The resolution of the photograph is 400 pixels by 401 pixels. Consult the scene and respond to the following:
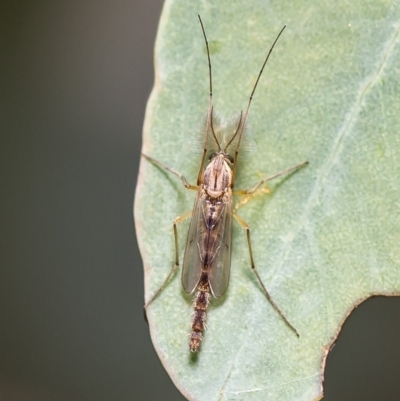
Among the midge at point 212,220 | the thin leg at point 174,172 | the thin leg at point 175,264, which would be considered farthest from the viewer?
the midge at point 212,220

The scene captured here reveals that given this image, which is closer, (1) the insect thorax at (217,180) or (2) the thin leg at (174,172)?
(2) the thin leg at (174,172)

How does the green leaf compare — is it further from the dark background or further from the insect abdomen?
the dark background

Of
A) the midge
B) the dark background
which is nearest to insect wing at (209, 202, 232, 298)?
the midge

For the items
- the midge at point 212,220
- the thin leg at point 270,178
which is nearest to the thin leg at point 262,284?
the midge at point 212,220

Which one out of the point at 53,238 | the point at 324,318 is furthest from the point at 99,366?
the point at 324,318

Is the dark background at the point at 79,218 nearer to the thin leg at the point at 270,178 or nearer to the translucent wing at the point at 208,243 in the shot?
the translucent wing at the point at 208,243

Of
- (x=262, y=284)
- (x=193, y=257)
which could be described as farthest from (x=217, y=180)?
(x=262, y=284)
